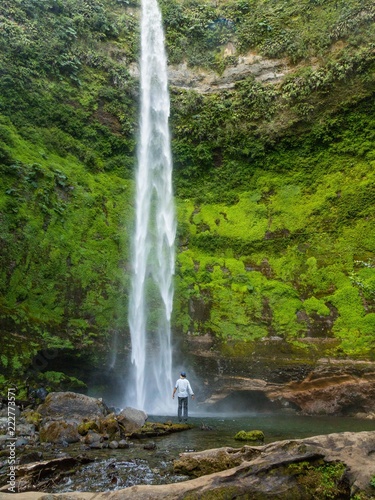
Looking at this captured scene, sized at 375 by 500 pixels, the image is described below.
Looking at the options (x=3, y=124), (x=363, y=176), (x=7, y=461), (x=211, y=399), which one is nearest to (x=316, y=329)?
(x=211, y=399)

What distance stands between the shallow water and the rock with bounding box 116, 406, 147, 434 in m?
0.80

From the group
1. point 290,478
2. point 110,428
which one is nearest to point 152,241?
point 110,428

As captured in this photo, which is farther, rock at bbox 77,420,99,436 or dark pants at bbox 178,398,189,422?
dark pants at bbox 178,398,189,422

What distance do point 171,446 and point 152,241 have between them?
1206cm

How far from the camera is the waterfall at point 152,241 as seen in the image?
50.0 feet

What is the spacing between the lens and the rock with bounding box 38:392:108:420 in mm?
10141

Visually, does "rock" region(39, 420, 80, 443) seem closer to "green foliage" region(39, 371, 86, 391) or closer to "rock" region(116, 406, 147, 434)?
"rock" region(116, 406, 147, 434)

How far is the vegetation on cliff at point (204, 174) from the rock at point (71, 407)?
8.85ft

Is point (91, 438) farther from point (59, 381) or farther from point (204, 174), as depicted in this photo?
point (204, 174)

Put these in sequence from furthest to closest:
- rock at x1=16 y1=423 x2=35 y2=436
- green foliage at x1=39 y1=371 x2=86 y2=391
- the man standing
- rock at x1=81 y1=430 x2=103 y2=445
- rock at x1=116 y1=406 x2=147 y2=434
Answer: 1. green foliage at x1=39 y1=371 x2=86 y2=391
2. the man standing
3. rock at x1=116 y1=406 x2=147 y2=434
4. rock at x1=16 y1=423 x2=35 y2=436
5. rock at x1=81 y1=430 x2=103 y2=445

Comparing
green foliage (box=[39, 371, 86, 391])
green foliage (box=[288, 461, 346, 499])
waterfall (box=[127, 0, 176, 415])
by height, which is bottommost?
green foliage (box=[288, 461, 346, 499])

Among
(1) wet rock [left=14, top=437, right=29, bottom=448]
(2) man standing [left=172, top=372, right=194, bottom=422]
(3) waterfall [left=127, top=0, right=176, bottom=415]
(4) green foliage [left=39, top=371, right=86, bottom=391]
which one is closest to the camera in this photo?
(1) wet rock [left=14, top=437, right=29, bottom=448]

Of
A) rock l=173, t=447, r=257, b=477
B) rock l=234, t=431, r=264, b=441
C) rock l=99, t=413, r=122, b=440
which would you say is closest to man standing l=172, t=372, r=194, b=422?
rock l=99, t=413, r=122, b=440

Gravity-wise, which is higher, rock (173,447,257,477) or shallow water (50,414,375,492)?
rock (173,447,257,477)
